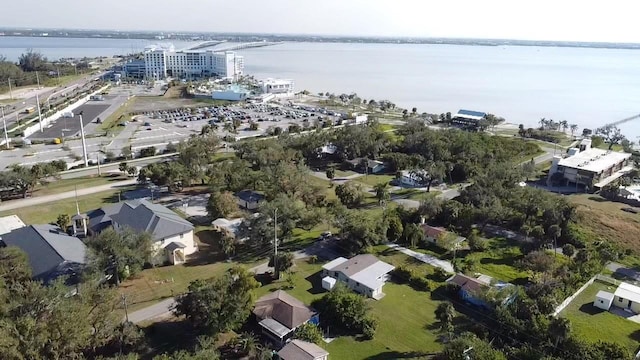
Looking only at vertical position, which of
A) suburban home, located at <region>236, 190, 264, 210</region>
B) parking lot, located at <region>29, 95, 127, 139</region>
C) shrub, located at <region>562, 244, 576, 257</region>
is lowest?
parking lot, located at <region>29, 95, 127, 139</region>

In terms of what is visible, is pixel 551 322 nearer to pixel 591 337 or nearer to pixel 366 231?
pixel 591 337

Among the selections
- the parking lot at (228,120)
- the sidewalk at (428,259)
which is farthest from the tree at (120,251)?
the parking lot at (228,120)

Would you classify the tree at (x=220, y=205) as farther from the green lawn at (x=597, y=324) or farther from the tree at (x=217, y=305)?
the green lawn at (x=597, y=324)

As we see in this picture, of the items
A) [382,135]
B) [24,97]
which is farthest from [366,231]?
[24,97]

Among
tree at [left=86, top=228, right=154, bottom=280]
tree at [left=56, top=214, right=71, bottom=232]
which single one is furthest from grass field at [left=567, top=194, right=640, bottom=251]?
tree at [left=56, top=214, right=71, bottom=232]

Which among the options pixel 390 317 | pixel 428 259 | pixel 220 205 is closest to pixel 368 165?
pixel 220 205

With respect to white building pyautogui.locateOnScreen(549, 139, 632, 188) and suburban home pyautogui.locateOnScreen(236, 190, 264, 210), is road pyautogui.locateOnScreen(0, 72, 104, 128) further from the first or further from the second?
white building pyautogui.locateOnScreen(549, 139, 632, 188)
